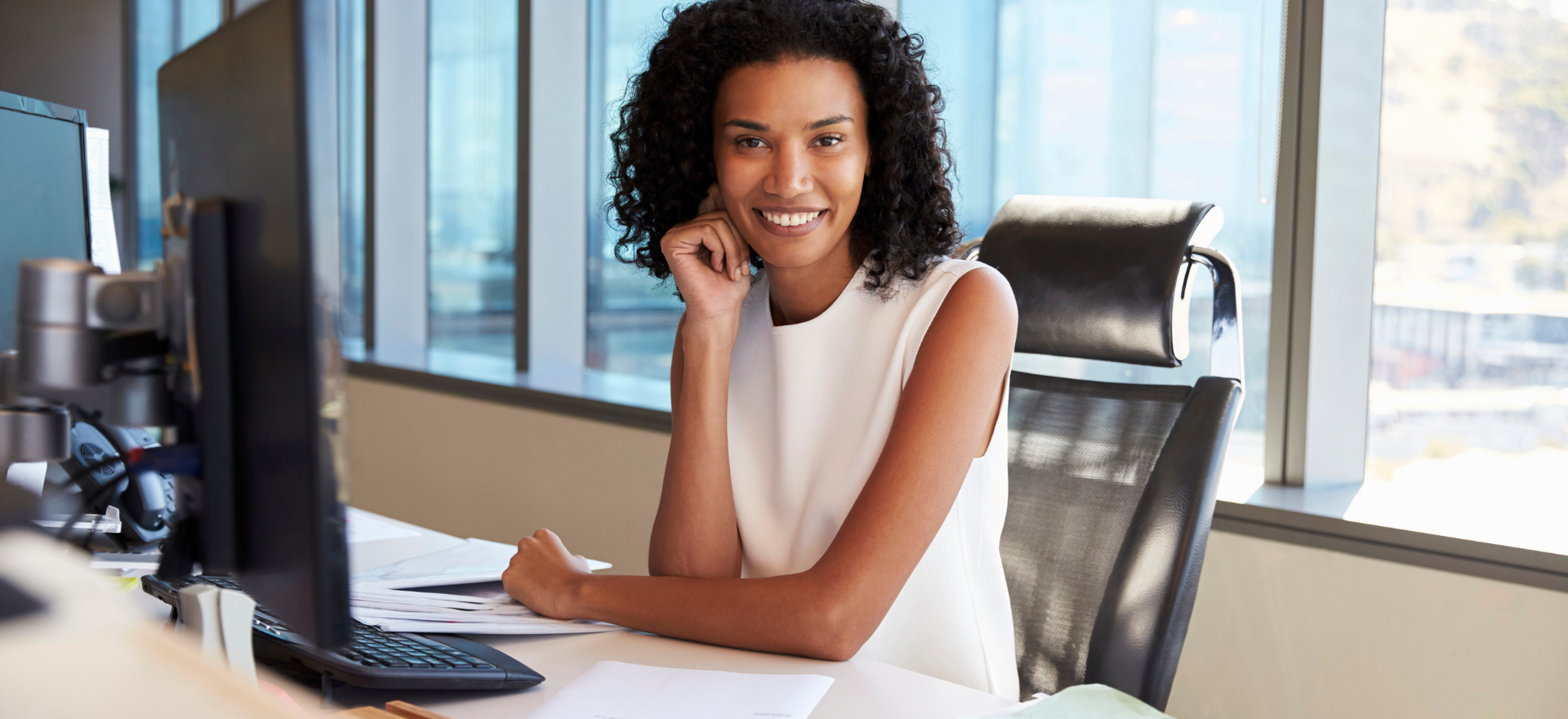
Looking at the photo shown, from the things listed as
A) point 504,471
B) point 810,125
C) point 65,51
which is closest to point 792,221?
point 810,125

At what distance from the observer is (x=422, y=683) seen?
0.83 meters

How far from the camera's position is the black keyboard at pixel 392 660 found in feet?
2.67

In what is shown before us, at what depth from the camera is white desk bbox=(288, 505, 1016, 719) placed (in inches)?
32.9

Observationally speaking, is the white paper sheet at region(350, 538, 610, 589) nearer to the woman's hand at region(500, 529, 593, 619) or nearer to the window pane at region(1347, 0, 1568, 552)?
the woman's hand at region(500, 529, 593, 619)

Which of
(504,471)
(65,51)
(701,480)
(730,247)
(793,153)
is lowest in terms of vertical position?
(504,471)

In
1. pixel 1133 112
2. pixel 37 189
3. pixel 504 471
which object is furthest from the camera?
pixel 504 471

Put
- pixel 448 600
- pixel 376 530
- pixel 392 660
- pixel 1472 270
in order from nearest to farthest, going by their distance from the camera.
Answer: pixel 392 660
pixel 448 600
pixel 376 530
pixel 1472 270

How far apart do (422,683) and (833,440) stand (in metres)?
0.57

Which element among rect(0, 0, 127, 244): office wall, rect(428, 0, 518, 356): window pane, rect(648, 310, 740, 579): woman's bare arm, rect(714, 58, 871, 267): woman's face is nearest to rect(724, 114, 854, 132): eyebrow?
rect(714, 58, 871, 267): woman's face

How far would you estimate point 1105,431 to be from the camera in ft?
4.25

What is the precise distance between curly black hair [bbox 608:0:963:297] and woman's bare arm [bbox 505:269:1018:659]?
0.15 m

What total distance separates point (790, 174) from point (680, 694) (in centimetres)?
62

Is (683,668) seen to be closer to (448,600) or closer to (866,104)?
(448,600)

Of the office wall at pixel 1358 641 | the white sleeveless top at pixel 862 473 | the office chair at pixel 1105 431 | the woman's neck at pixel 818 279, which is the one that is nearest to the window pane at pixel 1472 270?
the office wall at pixel 1358 641
